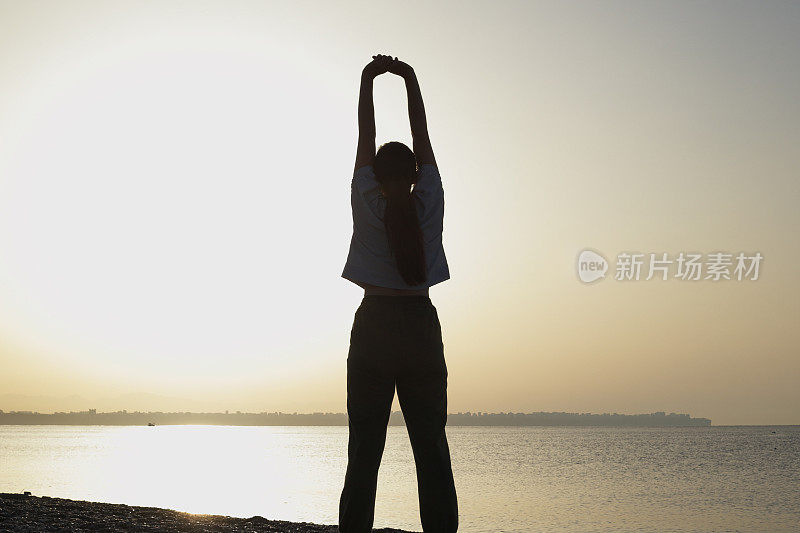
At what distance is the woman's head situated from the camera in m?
3.94

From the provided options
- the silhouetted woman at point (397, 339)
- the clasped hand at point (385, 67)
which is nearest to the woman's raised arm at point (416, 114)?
the clasped hand at point (385, 67)

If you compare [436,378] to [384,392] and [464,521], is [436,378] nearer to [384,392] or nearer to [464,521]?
[384,392]

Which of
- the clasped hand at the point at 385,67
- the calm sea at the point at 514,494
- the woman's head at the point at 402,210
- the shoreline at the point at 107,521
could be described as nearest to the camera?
the woman's head at the point at 402,210

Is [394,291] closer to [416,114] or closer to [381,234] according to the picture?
[381,234]

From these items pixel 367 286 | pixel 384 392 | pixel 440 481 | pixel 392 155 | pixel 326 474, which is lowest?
pixel 326 474

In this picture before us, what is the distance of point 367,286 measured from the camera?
4113 mm

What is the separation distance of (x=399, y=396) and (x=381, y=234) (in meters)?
0.86

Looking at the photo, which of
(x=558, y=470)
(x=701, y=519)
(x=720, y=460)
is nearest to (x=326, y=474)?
(x=558, y=470)

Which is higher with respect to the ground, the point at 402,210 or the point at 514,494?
the point at 402,210

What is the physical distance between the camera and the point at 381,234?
161 inches

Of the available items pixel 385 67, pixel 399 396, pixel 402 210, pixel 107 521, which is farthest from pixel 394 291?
pixel 107 521

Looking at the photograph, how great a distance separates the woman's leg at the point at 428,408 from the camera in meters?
3.97

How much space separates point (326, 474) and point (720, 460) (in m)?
57.8

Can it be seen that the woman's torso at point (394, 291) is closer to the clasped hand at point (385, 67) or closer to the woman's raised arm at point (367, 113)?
the woman's raised arm at point (367, 113)
